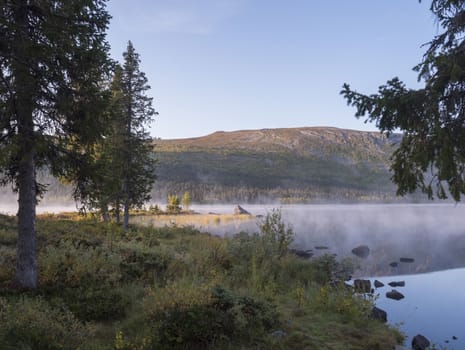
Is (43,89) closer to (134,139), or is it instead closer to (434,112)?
(434,112)

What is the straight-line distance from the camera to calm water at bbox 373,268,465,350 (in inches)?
448

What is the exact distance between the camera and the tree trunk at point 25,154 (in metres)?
7.63

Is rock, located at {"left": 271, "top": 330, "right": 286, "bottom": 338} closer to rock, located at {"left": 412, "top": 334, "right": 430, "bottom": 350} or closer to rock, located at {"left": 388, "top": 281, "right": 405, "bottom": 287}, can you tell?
rock, located at {"left": 412, "top": 334, "right": 430, "bottom": 350}

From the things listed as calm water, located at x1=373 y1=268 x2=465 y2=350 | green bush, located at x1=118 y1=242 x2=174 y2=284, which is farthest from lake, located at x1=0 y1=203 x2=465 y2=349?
green bush, located at x1=118 y1=242 x2=174 y2=284

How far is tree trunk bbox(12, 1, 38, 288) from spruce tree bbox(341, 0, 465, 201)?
7.71m

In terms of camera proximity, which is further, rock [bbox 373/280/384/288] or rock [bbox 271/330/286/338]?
rock [bbox 373/280/384/288]

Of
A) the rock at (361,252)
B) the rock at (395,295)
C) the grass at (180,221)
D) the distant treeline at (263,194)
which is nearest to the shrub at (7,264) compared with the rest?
the rock at (395,295)

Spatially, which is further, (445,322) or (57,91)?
(445,322)

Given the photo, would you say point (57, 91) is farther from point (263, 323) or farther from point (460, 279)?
point (460, 279)

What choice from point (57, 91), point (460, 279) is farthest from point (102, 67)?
point (460, 279)

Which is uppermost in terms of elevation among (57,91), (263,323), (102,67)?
(102,67)

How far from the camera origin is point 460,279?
1986cm

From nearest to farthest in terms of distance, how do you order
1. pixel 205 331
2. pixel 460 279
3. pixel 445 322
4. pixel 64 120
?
pixel 205 331
pixel 64 120
pixel 445 322
pixel 460 279

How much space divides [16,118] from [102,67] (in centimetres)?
236
